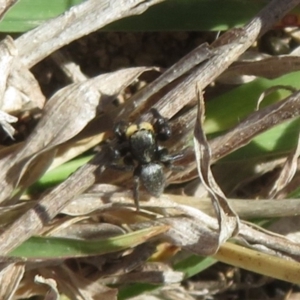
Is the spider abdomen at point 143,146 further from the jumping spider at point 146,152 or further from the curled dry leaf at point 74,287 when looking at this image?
the curled dry leaf at point 74,287

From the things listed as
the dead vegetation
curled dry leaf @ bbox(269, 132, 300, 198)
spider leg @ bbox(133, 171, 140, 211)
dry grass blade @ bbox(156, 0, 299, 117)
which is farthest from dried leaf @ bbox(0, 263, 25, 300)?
curled dry leaf @ bbox(269, 132, 300, 198)

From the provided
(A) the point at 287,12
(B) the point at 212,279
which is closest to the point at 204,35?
(A) the point at 287,12

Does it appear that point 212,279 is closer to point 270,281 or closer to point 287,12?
point 270,281

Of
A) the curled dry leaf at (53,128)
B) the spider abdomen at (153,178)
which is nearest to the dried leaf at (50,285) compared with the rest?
Result: the curled dry leaf at (53,128)

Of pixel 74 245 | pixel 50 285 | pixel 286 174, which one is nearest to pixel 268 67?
pixel 286 174

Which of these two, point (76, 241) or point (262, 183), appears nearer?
point (76, 241)

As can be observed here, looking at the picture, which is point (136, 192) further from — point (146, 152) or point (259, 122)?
point (259, 122)

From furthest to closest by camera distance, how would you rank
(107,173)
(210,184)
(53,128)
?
(107,173) < (53,128) < (210,184)
